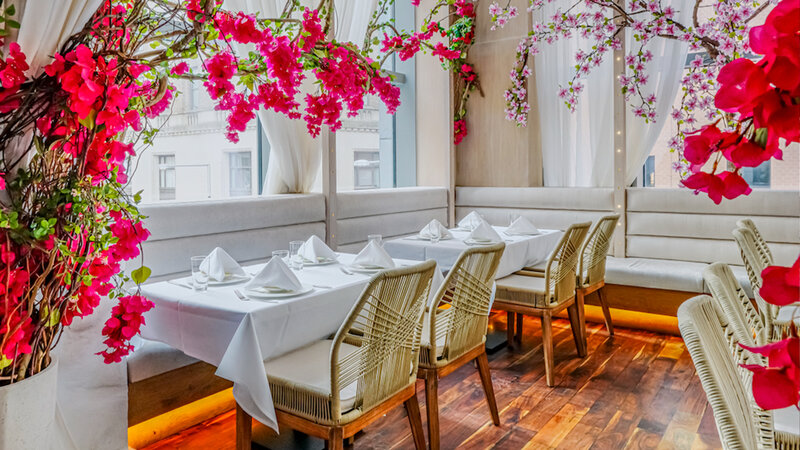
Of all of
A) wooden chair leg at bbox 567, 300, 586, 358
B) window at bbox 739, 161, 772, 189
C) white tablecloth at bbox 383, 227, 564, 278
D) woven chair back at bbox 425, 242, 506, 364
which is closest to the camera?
woven chair back at bbox 425, 242, 506, 364

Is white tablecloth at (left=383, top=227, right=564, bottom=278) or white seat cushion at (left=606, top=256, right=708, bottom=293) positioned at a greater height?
white tablecloth at (left=383, top=227, right=564, bottom=278)

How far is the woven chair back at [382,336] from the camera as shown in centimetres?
185

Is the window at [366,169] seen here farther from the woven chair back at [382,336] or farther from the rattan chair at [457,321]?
the woven chair back at [382,336]

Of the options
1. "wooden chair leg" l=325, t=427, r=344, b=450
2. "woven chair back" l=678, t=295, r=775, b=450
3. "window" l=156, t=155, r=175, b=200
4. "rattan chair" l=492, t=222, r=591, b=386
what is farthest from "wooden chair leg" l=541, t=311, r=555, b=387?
"window" l=156, t=155, r=175, b=200

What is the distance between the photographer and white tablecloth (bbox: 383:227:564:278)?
12.0 ft

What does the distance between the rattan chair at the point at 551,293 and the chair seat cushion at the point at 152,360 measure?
1936 millimetres

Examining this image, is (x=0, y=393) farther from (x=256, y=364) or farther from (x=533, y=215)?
(x=533, y=215)

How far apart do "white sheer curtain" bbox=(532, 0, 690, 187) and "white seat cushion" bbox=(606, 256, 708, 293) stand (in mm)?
847

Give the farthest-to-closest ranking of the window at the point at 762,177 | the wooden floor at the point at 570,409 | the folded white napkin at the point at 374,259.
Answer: the window at the point at 762,177 < the folded white napkin at the point at 374,259 < the wooden floor at the point at 570,409

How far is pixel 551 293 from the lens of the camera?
3473 mm

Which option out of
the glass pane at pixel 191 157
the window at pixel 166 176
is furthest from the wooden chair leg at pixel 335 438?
the window at pixel 166 176

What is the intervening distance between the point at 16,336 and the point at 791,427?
1.83 meters

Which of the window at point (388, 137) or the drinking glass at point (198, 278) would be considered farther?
the window at point (388, 137)

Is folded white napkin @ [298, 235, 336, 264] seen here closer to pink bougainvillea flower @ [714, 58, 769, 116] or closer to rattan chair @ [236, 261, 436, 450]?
rattan chair @ [236, 261, 436, 450]
